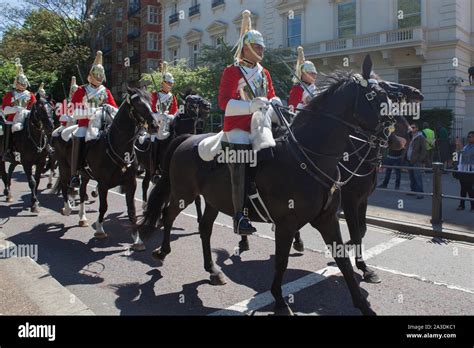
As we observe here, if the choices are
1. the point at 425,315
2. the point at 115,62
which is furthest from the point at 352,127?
the point at 115,62

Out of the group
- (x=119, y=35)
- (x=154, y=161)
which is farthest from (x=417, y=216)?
(x=119, y=35)

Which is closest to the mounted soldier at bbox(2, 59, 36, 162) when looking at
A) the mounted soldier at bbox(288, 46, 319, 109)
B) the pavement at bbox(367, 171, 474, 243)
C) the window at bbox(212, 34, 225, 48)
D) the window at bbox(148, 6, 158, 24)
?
the mounted soldier at bbox(288, 46, 319, 109)

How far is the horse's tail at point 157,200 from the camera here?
6270 millimetres

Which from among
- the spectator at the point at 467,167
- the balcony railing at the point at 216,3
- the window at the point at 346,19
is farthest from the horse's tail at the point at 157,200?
the balcony railing at the point at 216,3

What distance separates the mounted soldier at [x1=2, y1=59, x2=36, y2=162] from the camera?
1145 centimetres

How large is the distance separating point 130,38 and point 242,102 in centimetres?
4833

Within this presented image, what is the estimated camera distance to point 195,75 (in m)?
23.9

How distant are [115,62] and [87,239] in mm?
47597

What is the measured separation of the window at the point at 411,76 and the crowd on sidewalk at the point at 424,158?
5.37 metres

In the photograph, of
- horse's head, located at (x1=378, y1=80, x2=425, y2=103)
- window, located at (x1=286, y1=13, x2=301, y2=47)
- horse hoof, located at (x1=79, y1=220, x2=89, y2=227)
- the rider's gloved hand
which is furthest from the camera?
window, located at (x1=286, y1=13, x2=301, y2=47)

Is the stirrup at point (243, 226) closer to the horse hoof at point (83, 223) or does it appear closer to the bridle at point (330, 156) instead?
the bridle at point (330, 156)

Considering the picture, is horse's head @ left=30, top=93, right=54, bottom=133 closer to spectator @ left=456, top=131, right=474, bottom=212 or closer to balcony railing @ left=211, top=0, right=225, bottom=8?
spectator @ left=456, top=131, right=474, bottom=212

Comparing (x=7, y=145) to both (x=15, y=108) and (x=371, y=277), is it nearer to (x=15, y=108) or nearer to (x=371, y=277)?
(x=15, y=108)

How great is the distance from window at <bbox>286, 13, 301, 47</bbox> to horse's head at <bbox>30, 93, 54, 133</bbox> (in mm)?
20771
